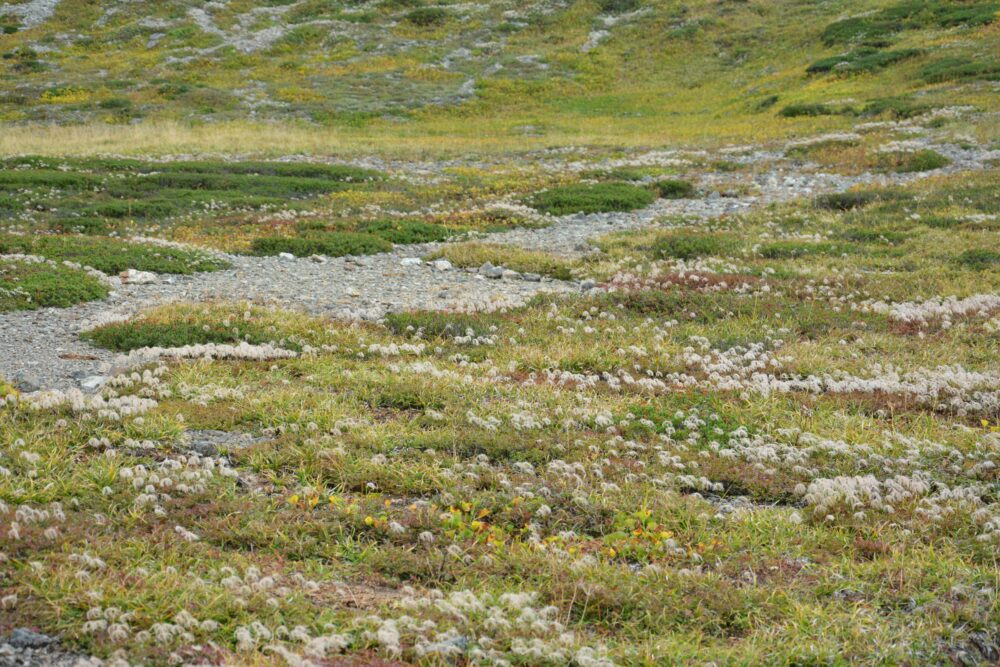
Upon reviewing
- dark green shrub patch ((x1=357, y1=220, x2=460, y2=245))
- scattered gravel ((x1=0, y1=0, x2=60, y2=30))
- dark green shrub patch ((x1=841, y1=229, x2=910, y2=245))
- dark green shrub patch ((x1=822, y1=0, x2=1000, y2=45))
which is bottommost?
dark green shrub patch ((x1=841, y1=229, x2=910, y2=245))

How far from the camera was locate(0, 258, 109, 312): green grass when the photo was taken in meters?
15.2

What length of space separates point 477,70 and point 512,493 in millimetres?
69573

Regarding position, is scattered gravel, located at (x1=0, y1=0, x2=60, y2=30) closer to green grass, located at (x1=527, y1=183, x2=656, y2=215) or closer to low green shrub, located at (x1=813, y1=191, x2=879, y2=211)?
green grass, located at (x1=527, y1=183, x2=656, y2=215)

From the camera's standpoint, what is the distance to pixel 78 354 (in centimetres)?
1242

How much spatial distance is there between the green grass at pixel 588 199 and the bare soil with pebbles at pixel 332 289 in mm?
451

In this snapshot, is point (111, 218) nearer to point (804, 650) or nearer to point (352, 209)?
point (352, 209)

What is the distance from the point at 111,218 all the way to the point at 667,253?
56.8 ft

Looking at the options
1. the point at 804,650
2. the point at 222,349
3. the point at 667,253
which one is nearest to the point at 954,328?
the point at 667,253

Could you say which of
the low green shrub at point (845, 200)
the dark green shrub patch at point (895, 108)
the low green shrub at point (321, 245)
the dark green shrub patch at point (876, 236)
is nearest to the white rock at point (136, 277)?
the low green shrub at point (321, 245)

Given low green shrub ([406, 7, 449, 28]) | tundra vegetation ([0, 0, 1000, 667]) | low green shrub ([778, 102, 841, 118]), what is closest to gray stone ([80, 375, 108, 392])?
tundra vegetation ([0, 0, 1000, 667])

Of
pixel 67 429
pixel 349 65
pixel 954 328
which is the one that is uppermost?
pixel 349 65

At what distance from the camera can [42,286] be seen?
15.8 meters

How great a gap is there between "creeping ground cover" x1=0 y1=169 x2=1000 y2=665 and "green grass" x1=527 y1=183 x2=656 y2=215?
15.0 m

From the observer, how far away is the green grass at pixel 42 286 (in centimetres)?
1517
